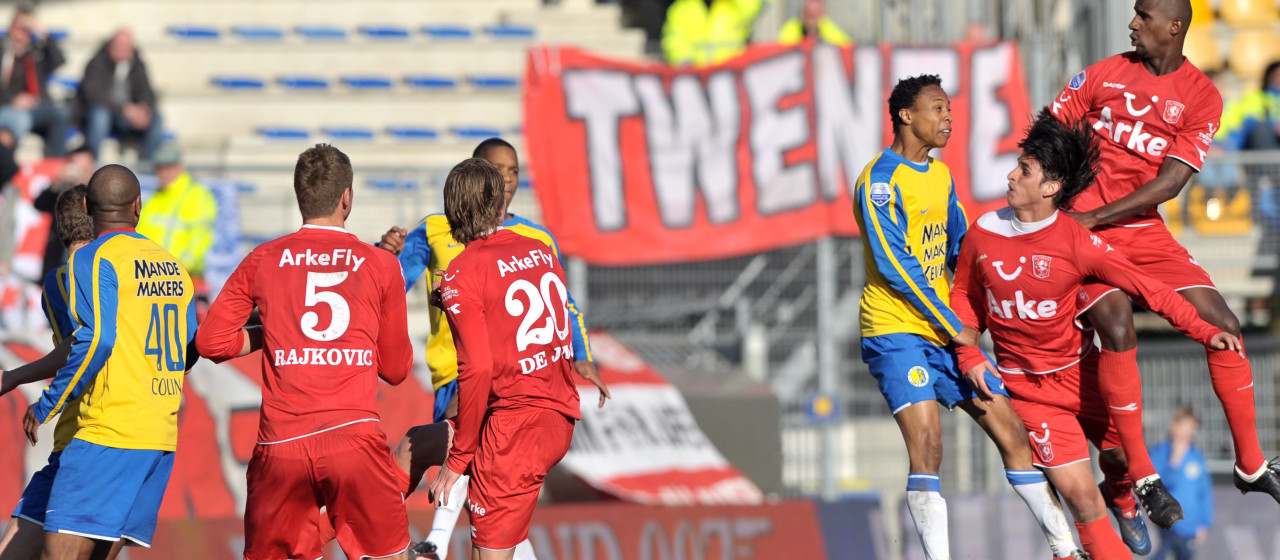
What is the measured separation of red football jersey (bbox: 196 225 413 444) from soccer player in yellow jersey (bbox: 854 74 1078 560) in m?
2.45

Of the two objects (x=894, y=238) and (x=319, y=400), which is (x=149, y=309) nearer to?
(x=319, y=400)

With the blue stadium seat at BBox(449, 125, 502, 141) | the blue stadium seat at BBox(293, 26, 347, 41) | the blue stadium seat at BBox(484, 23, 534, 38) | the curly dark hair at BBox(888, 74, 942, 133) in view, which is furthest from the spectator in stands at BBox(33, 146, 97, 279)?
the curly dark hair at BBox(888, 74, 942, 133)

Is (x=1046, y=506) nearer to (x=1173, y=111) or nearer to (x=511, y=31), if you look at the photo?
(x=1173, y=111)

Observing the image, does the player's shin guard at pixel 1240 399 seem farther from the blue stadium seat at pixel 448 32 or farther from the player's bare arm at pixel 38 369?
the blue stadium seat at pixel 448 32

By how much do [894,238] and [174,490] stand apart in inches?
260

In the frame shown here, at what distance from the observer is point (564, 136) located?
42.4 feet

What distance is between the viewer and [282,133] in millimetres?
15711

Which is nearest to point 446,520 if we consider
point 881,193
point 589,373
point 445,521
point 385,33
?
point 445,521

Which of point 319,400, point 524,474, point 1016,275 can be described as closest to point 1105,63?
point 1016,275

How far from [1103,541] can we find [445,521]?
3168 mm

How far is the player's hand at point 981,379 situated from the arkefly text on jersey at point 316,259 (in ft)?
9.57

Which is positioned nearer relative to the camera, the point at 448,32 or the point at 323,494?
the point at 323,494

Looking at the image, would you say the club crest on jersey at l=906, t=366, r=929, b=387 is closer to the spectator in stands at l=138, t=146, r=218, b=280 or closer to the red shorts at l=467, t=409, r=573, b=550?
the red shorts at l=467, t=409, r=573, b=550

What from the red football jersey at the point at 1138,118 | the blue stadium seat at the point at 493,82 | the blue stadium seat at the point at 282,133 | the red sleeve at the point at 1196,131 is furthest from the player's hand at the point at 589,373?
the blue stadium seat at the point at 493,82
